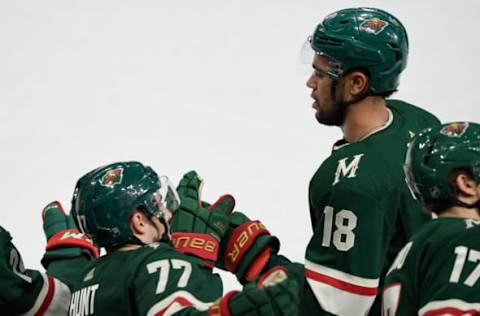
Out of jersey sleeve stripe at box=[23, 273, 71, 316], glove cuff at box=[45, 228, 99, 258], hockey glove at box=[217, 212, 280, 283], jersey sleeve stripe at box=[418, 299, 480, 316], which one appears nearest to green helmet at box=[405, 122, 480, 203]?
jersey sleeve stripe at box=[418, 299, 480, 316]

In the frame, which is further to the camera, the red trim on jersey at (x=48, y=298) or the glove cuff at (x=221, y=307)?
the red trim on jersey at (x=48, y=298)

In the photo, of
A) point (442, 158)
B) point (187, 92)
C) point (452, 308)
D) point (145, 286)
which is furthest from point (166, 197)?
point (187, 92)

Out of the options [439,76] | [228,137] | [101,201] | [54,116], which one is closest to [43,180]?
[54,116]

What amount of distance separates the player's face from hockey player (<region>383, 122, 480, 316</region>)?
20.6 inches

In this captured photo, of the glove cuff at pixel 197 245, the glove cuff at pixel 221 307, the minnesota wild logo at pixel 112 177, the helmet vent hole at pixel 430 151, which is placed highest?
the helmet vent hole at pixel 430 151

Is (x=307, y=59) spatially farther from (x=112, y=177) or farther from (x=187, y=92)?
(x=187, y=92)

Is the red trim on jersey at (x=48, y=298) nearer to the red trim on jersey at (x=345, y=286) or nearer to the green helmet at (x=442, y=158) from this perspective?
the red trim on jersey at (x=345, y=286)

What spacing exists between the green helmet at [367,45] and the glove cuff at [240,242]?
0.61 m

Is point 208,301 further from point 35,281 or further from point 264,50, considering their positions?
point 264,50

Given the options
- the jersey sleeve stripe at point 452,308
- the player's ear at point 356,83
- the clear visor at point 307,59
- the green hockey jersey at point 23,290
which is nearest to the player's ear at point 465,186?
the jersey sleeve stripe at point 452,308

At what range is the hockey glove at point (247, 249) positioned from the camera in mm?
3273

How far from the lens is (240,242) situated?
3.28 meters

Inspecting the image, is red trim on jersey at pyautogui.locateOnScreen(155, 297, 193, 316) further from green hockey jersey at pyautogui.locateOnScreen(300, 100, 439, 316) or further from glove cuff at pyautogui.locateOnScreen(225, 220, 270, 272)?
glove cuff at pyautogui.locateOnScreen(225, 220, 270, 272)

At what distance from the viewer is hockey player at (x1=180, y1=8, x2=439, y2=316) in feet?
8.60
